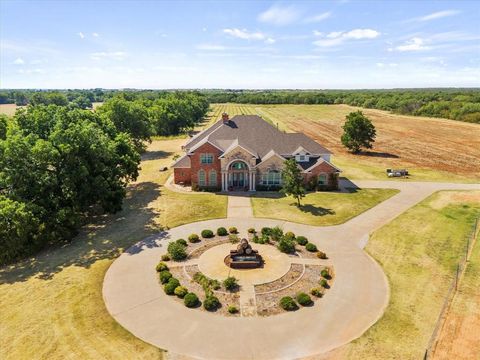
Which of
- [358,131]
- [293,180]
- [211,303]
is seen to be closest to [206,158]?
[293,180]

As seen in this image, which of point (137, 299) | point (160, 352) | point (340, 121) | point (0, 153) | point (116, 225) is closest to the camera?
point (160, 352)

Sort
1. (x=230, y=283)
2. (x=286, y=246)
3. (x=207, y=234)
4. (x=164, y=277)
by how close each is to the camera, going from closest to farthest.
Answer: (x=230, y=283) < (x=164, y=277) < (x=286, y=246) < (x=207, y=234)

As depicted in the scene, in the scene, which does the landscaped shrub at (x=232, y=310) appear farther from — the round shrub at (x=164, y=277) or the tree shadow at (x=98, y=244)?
the tree shadow at (x=98, y=244)

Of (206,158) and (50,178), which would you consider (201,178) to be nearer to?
(206,158)

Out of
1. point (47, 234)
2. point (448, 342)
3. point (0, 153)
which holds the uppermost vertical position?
point (0, 153)

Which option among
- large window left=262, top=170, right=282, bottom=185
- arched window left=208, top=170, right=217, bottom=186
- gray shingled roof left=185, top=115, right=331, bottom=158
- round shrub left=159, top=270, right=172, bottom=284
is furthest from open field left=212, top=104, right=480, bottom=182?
round shrub left=159, top=270, right=172, bottom=284

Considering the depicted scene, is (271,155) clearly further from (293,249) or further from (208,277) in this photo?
(208,277)

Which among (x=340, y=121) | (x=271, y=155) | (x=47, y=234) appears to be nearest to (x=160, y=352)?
(x=47, y=234)
